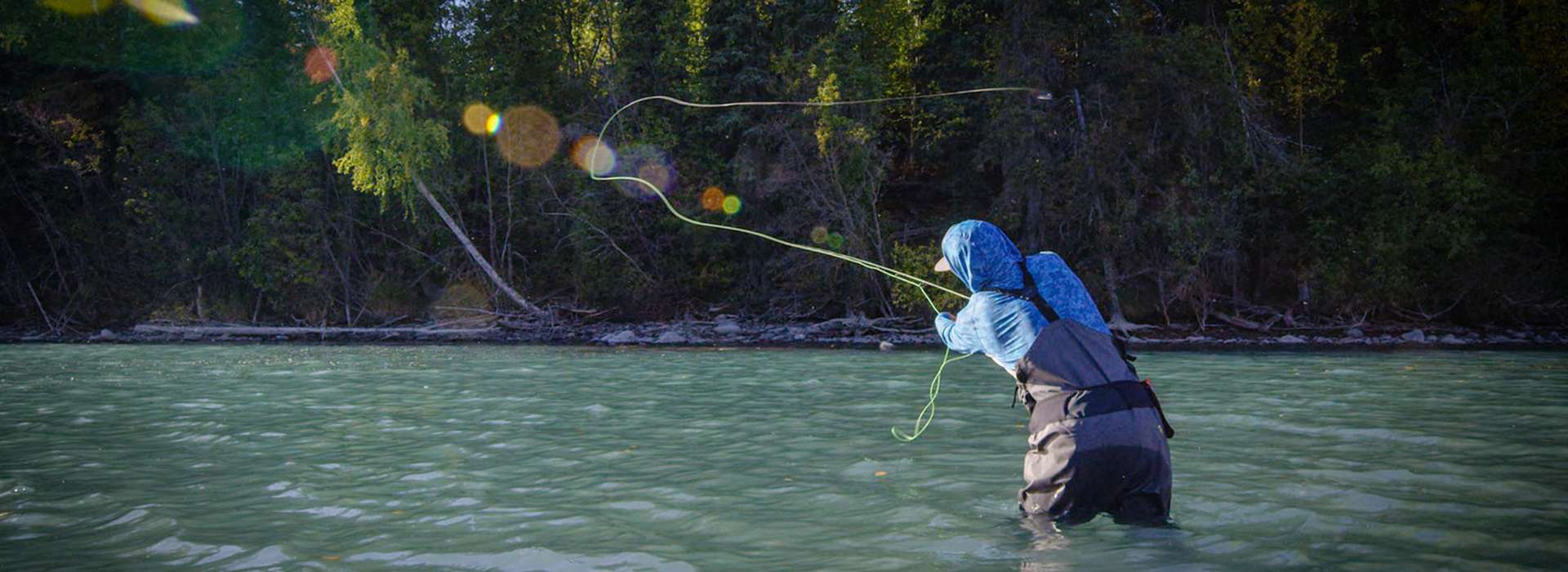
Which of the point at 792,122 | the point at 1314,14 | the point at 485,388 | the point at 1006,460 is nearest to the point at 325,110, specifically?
the point at 792,122

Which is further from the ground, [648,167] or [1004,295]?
[648,167]

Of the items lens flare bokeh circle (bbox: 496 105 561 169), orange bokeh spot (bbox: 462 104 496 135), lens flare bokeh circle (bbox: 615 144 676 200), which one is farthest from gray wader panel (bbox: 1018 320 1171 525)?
orange bokeh spot (bbox: 462 104 496 135)

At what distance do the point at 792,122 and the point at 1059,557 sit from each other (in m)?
21.0

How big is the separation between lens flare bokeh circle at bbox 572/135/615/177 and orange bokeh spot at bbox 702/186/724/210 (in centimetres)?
238

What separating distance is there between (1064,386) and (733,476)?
2.92 metres

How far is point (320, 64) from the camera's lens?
27.4 metres

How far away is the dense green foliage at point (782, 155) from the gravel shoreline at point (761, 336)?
107cm

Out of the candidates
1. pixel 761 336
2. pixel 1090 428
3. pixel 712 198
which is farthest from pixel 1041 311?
pixel 712 198

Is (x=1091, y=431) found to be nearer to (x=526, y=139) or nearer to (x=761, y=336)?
(x=761, y=336)

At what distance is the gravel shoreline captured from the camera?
20375mm

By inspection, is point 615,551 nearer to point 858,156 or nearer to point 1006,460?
point 1006,460

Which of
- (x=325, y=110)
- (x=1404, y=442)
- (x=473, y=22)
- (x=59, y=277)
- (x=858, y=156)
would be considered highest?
(x=473, y=22)

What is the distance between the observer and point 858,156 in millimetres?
24672

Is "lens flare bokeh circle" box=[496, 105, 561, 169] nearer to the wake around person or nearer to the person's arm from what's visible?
the person's arm
